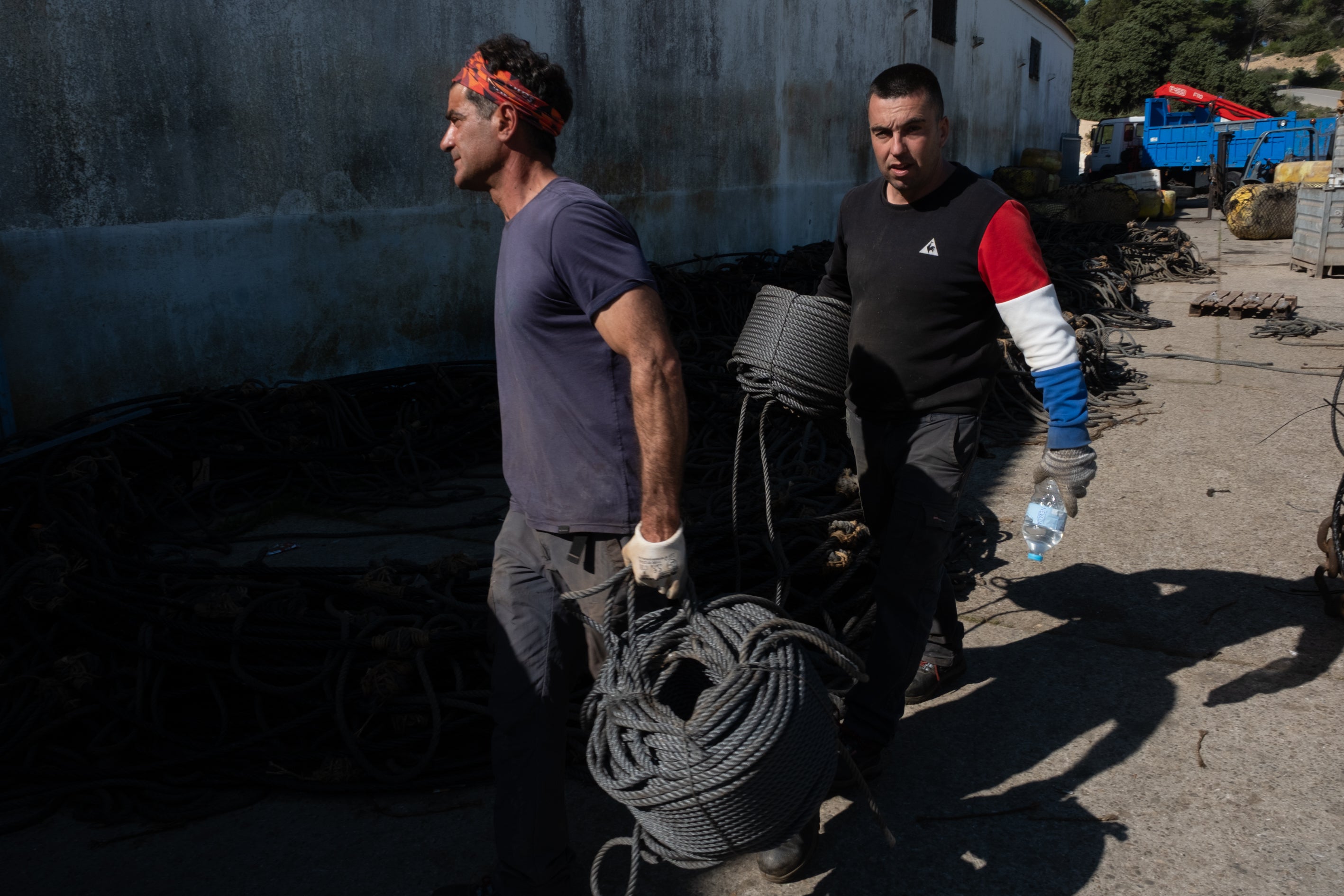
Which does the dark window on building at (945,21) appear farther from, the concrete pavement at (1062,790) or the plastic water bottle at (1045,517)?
the plastic water bottle at (1045,517)

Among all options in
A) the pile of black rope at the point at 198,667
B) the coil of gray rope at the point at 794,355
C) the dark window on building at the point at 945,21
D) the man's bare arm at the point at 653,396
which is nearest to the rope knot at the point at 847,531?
the coil of gray rope at the point at 794,355

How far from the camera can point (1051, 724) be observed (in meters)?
3.24

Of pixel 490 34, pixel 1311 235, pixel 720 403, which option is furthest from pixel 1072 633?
pixel 1311 235

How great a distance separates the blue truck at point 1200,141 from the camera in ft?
74.6

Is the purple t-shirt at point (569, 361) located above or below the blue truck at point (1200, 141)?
below

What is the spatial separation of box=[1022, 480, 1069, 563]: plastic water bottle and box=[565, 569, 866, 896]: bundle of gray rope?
905 mm

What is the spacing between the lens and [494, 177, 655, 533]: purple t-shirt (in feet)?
7.09

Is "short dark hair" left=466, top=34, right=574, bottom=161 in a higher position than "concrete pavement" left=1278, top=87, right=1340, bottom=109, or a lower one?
lower

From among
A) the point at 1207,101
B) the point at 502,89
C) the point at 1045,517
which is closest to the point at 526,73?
the point at 502,89

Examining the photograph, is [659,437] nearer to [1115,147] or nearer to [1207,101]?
[1115,147]

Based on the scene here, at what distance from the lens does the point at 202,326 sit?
5.96 m

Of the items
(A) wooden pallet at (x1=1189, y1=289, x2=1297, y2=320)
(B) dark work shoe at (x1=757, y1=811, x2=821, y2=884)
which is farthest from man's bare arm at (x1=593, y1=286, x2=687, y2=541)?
(A) wooden pallet at (x1=1189, y1=289, x2=1297, y2=320)

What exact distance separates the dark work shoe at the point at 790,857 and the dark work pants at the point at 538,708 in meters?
0.52

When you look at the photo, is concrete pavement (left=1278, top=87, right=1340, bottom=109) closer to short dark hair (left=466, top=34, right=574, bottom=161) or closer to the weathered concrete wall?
the weathered concrete wall
